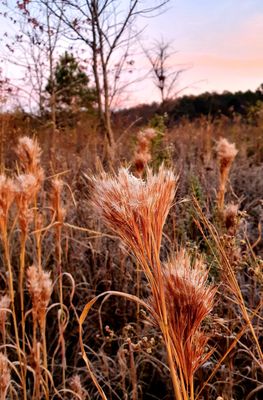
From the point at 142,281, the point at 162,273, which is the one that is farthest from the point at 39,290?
the point at 142,281

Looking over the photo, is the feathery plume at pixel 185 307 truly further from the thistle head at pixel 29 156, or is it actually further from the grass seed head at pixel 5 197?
the thistle head at pixel 29 156

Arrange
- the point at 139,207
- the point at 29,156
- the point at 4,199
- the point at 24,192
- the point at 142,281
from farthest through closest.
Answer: the point at 142,281, the point at 29,156, the point at 24,192, the point at 4,199, the point at 139,207

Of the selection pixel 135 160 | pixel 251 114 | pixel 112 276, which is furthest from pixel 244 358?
pixel 251 114

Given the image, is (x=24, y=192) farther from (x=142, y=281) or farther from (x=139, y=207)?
(x=142, y=281)

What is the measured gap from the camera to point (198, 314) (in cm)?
50

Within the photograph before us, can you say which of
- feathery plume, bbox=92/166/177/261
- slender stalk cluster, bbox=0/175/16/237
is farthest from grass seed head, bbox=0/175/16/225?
feathery plume, bbox=92/166/177/261

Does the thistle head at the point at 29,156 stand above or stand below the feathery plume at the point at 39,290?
above

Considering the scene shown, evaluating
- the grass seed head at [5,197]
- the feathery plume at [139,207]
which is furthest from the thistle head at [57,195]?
the feathery plume at [139,207]

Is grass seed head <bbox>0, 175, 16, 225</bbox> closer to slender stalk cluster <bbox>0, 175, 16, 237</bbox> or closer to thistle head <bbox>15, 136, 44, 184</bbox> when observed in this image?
slender stalk cluster <bbox>0, 175, 16, 237</bbox>

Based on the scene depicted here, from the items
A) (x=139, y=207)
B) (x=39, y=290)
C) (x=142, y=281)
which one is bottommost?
(x=142, y=281)

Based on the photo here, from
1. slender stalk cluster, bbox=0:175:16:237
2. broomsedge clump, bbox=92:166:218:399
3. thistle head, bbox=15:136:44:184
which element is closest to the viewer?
broomsedge clump, bbox=92:166:218:399

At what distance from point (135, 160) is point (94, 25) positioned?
683cm

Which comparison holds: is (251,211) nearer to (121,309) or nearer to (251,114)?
(121,309)

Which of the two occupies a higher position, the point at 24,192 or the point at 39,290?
the point at 24,192
